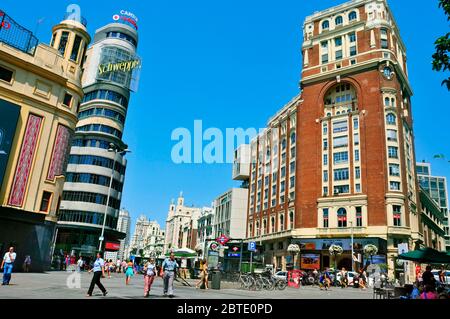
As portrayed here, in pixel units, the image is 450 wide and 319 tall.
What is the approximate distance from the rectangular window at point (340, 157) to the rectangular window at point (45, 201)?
137ft

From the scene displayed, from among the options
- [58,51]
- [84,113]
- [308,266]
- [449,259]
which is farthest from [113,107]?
[449,259]

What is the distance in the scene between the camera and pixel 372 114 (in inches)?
2121

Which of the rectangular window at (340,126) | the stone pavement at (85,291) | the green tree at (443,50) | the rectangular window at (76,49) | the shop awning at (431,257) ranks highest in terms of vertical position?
the rectangular window at (340,126)

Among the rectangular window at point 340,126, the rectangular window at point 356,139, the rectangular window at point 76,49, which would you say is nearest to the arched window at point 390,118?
the rectangular window at point 356,139

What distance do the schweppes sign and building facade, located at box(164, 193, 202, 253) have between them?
53731 mm

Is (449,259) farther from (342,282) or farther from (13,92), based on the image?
(13,92)

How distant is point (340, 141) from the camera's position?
56.1m

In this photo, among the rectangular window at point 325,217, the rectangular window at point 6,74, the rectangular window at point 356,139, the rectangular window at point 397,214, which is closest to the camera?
the rectangular window at point 6,74

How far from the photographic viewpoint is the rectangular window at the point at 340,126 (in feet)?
184

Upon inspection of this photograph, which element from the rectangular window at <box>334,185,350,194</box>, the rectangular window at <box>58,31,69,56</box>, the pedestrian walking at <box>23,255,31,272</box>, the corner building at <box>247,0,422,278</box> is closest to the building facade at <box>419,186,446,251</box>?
the corner building at <box>247,0,422,278</box>

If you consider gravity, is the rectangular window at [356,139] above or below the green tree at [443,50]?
above

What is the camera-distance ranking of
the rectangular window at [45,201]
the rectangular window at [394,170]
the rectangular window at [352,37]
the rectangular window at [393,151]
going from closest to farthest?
the rectangular window at [45,201] → the rectangular window at [394,170] → the rectangular window at [393,151] → the rectangular window at [352,37]

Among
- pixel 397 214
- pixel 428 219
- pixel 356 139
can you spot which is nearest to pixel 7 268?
pixel 397 214

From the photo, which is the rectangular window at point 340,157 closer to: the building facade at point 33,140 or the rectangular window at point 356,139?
the rectangular window at point 356,139
